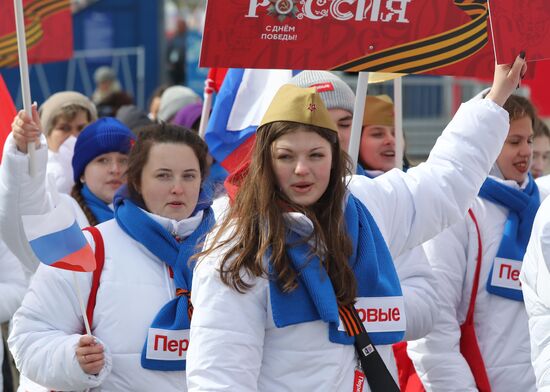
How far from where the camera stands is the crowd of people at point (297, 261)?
3812mm

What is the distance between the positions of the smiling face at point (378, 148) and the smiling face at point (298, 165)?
1846 mm

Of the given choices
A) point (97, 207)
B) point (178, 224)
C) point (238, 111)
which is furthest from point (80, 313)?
point (238, 111)

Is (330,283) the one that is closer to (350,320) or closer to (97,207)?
(350,320)

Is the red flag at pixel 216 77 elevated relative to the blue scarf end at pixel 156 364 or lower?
elevated

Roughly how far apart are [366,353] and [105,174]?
2.56 metres

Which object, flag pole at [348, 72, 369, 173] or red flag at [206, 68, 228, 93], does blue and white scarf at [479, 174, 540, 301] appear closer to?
flag pole at [348, 72, 369, 173]

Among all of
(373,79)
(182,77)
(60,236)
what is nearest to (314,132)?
(60,236)

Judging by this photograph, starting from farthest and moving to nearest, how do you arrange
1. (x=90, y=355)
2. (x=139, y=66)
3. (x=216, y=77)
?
(x=139, y=66)
(x=216, y=77)
(x=90, y=355)

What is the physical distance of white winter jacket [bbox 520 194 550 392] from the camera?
417 centimetres

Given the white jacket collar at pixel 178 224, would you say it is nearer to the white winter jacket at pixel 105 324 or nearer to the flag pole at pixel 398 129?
the white winter jacket at pixel 105 324

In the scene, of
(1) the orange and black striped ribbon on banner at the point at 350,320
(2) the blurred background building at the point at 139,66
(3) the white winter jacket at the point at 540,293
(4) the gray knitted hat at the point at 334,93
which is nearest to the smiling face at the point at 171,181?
(4) the gray knitted hat at the point at 334,93

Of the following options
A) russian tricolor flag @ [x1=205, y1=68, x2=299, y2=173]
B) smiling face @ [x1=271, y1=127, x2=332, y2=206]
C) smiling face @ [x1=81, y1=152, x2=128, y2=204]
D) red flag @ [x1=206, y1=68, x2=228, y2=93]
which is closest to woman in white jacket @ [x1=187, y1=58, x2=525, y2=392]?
smiling face @ [x1=271, y1=127, x2=332, y2=206]

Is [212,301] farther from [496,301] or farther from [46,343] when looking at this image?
[496,301]

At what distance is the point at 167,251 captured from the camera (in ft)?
15.6
